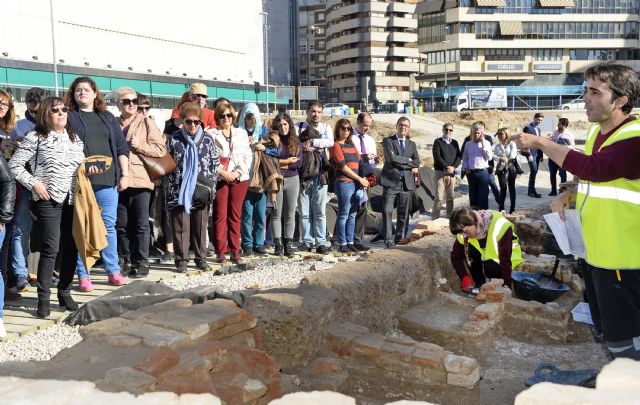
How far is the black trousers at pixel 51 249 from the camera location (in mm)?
5254

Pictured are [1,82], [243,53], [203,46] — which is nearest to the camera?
[1,82]

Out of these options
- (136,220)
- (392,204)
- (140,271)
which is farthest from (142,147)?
(392,204)

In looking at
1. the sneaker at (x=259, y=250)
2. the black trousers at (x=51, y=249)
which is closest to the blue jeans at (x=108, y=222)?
the black trousers at (x=51, y=249)

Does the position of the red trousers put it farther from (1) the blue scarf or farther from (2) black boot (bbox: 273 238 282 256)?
(2) black boot (bbox: 273 238 282 256)

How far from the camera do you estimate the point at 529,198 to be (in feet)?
48.2

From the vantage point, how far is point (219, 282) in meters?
6.31

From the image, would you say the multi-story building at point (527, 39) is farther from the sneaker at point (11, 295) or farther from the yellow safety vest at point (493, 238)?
the sneaker at point (11, 295)

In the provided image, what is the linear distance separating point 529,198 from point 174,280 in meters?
10.2

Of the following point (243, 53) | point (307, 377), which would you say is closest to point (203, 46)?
point (243, 53)

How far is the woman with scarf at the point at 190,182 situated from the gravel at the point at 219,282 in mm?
411

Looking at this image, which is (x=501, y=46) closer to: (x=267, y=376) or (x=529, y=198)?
(x=529, y=198)

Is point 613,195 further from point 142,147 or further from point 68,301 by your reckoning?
point 142,147

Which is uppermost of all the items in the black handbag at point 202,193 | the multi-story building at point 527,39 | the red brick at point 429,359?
the multi-story building at point 527,39

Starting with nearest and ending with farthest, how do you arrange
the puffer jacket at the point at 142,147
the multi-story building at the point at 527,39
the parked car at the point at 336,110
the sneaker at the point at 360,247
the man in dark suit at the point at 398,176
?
1. the puffer jacket at the point at 142,147
2. the sneaker at the point at 360,247
3. the man in dark suit at the point at 398,176
4. the parked car at the point at 336,110
5. the multi-story building at the point at 527,39
